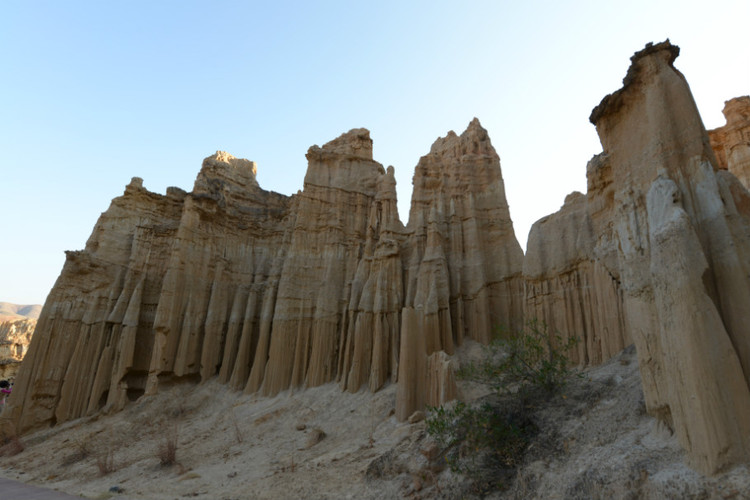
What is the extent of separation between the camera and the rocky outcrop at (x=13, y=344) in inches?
1658

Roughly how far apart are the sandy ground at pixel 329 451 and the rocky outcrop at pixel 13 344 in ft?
70.7

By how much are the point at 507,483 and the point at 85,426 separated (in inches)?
983

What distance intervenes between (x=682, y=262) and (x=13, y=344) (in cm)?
6293

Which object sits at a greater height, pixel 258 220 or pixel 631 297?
pixel 258 220

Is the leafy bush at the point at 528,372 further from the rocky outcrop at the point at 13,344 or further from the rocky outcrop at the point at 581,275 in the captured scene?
the rocky outcrop at the point at 13,344

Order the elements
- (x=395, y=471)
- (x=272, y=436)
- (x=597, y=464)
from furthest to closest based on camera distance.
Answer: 1. (x=272, y=436)
2. (x=395, y=471)
3. (x=597, y=464)

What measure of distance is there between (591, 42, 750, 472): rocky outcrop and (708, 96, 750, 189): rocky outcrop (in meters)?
15.2

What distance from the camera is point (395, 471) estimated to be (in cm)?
1108

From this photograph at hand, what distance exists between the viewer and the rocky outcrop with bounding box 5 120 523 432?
21.6m

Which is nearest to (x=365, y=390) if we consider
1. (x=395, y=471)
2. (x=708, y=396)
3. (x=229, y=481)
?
(x=229, y=481)

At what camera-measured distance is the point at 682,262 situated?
6391 millimetres

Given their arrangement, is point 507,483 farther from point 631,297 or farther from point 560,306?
point 560,306

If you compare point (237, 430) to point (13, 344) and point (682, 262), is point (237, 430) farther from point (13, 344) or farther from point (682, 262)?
point (13, 344)

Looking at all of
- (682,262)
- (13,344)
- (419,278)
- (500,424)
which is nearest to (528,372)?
(500,424)
